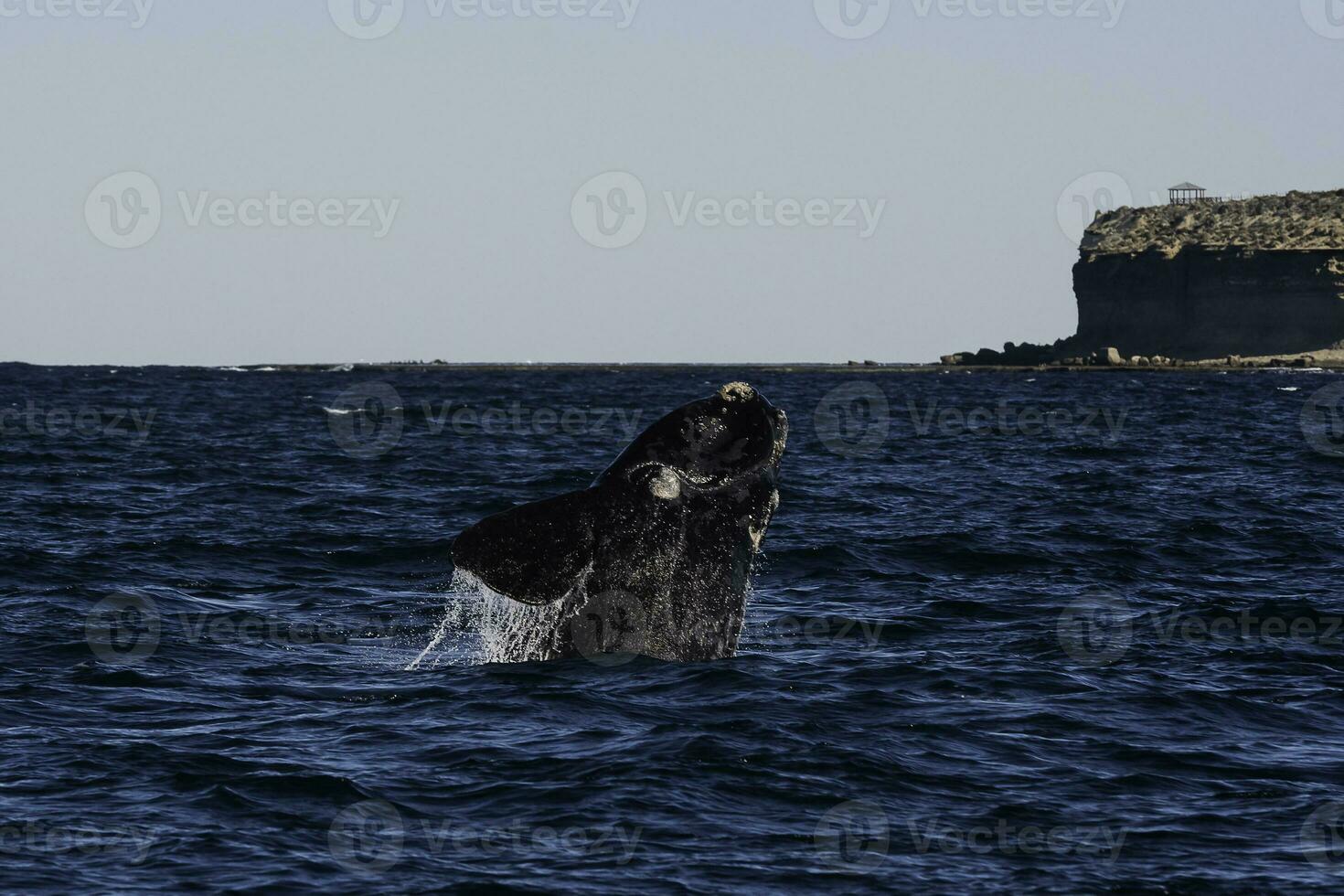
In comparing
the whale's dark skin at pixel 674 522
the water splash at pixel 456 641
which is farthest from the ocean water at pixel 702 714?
the whale's dark skin at pixel 674 522

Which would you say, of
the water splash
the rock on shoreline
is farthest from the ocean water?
the rock on shoreline

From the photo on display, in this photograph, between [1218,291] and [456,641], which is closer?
[456,641]

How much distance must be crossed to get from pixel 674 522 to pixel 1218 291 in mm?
131994

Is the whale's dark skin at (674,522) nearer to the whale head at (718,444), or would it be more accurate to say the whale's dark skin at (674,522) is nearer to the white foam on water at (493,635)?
the whale head at (718,444)

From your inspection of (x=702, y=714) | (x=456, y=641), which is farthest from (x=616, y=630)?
(x=456, y=641)

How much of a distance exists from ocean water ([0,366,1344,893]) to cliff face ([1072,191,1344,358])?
108 metres

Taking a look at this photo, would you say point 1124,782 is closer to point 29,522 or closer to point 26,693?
point 26,693

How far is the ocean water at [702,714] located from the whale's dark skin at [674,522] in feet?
2.09

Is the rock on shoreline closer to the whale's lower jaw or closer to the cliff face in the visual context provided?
the cliff face

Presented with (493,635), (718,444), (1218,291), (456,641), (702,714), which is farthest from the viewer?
(1218,291)

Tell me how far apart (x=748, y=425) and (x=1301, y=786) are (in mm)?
4302

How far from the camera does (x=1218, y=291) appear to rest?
13525cm

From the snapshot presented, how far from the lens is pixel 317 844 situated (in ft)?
30.2

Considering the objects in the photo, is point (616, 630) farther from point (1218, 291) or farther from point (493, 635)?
point (1218, 291)
